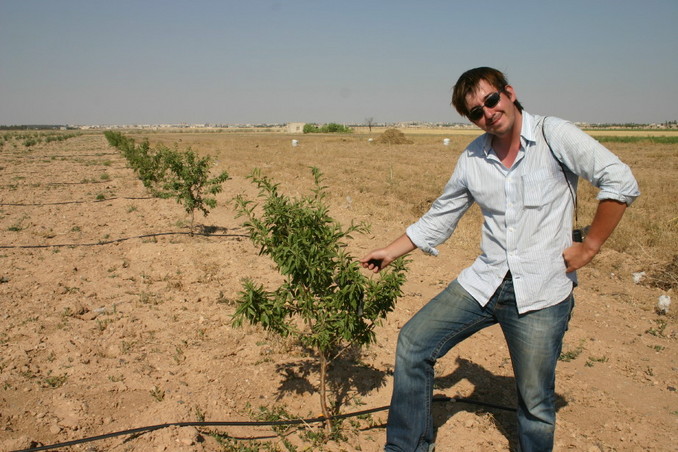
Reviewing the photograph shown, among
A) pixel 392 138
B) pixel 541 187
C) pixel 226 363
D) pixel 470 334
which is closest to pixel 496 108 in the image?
pixel 541 187

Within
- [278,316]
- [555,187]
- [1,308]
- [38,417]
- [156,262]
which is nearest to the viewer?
[555,187]

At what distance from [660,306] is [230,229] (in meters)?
7.02

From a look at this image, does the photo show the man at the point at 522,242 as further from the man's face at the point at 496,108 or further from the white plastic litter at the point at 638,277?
the white plastic litter at the point at 638,277

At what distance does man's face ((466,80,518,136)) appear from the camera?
2.30 m

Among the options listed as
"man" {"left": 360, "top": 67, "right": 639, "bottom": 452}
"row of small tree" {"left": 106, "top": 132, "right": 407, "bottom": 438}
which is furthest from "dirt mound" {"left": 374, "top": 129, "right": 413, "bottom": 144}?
"man" {"left": 360, "top": 67, "right": 639, "bottom": 452}

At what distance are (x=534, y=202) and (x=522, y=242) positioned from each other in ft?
0.65

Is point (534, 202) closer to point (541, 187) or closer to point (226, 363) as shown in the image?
point (541, 187)

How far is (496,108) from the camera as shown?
7.55ft

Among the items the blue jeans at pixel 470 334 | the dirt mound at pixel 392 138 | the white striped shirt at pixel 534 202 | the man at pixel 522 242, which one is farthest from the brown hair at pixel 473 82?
the dirt mound at pixel 392 138

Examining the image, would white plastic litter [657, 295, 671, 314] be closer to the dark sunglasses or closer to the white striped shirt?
the white striped shirt

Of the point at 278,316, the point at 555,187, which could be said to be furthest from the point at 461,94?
the point at 278,316

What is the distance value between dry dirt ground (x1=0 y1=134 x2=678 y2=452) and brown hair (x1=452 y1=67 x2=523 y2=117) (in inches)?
85.9

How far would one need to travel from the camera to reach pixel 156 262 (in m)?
7.21

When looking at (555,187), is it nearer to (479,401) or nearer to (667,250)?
(479,401)
